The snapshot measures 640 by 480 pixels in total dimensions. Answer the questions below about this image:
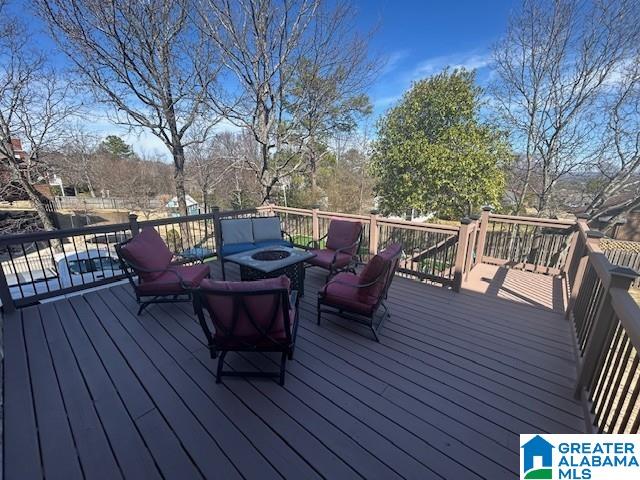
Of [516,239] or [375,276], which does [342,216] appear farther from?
[516,239]

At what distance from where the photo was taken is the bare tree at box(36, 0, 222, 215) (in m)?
6.03

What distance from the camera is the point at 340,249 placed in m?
4.02

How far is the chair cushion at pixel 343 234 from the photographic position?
4402 millimetres

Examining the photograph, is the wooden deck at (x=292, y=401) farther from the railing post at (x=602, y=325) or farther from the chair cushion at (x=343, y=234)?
the chair cushion at (x=343, y=234)

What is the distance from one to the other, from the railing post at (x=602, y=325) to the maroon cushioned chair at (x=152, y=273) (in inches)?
144

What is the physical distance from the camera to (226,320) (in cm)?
203

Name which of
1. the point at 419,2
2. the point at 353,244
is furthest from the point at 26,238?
the point at 419,2

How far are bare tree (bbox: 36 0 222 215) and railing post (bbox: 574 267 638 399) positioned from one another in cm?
885

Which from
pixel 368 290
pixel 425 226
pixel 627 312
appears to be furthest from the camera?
pixel 425 226

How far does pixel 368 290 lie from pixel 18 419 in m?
2.81

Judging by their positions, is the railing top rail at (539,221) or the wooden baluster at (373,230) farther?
the wooden baluster at (373,230)

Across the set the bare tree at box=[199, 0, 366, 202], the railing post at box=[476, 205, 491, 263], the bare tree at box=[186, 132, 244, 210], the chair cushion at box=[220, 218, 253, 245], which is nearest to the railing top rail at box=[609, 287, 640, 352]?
the railing post at box=[476, 205, 491, 263]

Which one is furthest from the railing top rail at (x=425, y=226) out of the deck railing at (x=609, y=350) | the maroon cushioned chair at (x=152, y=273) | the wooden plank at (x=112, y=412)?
the wooden plank at (x=112, y=412)

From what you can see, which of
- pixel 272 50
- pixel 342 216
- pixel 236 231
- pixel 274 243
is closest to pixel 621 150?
pixel 342 216
